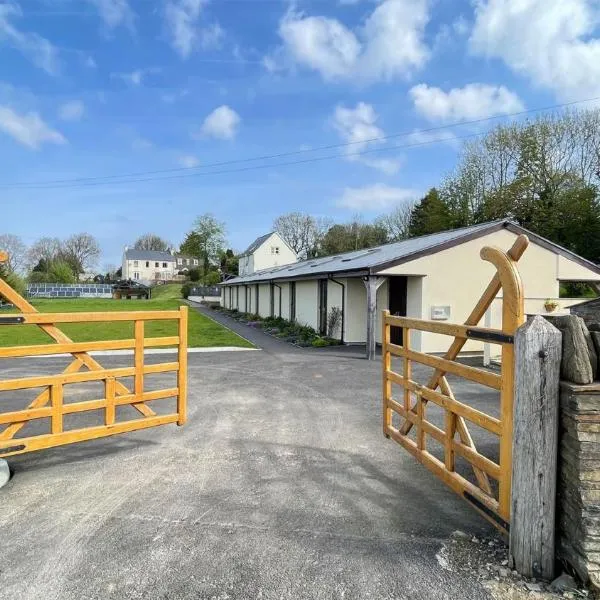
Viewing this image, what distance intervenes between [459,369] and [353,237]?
49.4 m

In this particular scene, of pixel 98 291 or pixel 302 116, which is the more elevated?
pixel 302 116

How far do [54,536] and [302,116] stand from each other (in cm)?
1827

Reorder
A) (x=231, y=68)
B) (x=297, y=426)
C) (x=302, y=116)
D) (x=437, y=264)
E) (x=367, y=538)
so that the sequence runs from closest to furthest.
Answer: (x=367, y=538), (x=297, y=426), (x=437, y=264), (x=231, y=68), (x=302, y=116)

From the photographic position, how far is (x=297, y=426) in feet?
18.3

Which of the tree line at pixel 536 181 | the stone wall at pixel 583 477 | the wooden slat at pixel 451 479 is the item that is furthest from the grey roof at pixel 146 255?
the stone wall at pixel 583 477

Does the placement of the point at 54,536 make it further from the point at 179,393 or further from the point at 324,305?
the point at 324,305

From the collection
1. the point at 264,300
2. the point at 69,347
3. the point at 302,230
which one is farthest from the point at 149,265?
the point at 69,347

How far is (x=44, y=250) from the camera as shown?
238 feet

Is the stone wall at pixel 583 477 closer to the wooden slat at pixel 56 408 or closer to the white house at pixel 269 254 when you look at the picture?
the wooden slat at pixel 56 408

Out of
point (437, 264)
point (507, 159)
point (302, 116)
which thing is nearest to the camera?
point (437, 264)

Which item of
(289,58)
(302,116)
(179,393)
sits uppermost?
(289,58)

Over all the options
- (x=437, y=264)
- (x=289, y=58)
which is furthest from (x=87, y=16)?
(x=437, y=264)

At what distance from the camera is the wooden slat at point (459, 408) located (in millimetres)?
→ 2755

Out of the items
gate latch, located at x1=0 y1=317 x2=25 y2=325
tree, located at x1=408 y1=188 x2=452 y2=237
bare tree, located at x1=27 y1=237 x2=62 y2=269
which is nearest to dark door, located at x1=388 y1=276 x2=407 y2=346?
gate latch, located at x1=0 y1=317 x2=25 y2=325
